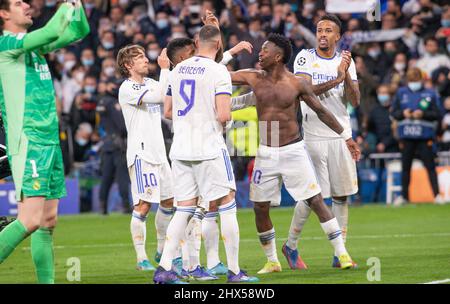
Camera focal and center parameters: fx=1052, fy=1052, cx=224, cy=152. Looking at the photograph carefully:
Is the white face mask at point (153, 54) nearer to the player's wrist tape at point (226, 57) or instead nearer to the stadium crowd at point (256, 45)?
the stadium crowd at point (256, 45)

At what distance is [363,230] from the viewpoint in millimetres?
17672

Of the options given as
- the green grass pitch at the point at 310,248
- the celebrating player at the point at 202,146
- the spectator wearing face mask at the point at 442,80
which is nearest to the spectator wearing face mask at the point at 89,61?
the green grass pitch at the point at 310,248

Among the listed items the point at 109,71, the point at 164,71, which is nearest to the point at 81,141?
the point at 109,71

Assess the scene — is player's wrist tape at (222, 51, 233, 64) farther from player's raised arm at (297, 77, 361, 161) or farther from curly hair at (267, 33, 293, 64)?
player's raised arm at (297, 77, 361, 161)

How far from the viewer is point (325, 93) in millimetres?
13023

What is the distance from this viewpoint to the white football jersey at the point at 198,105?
421 inches

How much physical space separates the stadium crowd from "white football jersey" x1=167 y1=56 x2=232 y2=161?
11.7 m

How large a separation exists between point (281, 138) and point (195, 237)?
1510 millimetres

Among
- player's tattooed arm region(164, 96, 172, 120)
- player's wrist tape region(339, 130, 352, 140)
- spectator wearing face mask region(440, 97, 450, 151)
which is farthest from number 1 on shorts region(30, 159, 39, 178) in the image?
spectator wearing face mask region(440, 97, 450, 151)

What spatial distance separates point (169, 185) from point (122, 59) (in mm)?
1682

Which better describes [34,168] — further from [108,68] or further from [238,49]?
[108,68]

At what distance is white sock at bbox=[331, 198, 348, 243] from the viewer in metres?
13.0

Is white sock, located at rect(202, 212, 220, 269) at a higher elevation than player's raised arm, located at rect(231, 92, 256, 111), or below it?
below
